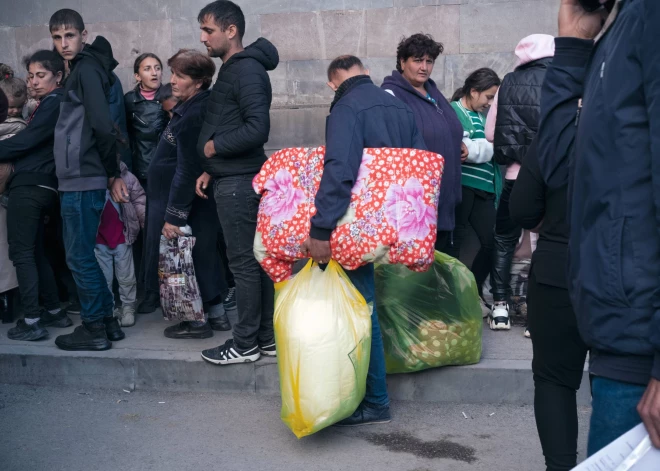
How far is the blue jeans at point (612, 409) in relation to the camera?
188 centimetres

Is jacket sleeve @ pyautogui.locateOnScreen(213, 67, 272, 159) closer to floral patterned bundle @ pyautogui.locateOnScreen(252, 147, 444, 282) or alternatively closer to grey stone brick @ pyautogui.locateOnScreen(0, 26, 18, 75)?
floral patterned bundle @ pyautogui.locateOnScreen(252, 147, 444, 282)

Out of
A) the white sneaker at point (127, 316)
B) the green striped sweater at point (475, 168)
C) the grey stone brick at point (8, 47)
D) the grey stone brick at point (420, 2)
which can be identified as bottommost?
the white sneaker at point (127, 316)

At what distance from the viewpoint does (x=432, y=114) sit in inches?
202

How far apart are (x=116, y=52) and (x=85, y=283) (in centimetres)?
317

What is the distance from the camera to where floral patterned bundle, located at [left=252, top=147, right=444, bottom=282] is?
3850 mm

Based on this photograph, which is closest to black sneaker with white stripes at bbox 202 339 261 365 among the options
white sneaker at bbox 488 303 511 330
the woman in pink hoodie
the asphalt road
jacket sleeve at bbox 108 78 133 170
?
the asphalt road

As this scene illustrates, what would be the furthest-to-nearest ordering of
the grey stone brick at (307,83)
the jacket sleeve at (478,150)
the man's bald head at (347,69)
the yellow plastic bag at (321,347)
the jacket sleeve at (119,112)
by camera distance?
the grey stone brick at (307,83)
the jacket sleeve at (119,112)
the jacket sleeve at (478,150)
the man's bald head at (347,69)
the yellow plastic bag at (321,347)

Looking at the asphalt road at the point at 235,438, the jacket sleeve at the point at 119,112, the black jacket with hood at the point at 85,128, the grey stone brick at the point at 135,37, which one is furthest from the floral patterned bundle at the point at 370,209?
the grey stone brick at the point at 135,37

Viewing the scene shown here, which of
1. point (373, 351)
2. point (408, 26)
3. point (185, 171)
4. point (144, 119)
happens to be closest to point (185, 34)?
point (144, 119)

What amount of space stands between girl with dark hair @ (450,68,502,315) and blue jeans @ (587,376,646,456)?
3.69 meters

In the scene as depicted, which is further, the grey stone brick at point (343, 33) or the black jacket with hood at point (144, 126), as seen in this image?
the grey stone brick at point (343, 33)

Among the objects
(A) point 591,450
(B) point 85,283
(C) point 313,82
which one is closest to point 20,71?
(C) point 313,82

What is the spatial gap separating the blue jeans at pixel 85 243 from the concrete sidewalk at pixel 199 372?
32 cm

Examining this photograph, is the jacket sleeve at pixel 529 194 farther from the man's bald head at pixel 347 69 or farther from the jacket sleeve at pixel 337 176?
the man's bald head at pixel 347 69
